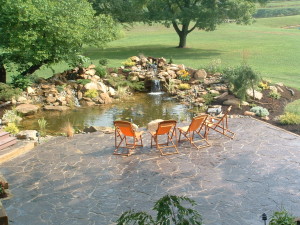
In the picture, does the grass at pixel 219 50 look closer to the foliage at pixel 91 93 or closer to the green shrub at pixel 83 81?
the green shrub at pixel 83 81

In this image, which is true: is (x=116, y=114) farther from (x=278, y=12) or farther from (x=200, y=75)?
(x=278, y=12)

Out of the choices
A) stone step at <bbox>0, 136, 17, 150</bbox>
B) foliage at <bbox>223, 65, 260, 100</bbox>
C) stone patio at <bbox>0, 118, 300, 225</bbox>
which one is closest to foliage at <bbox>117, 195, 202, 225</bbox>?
stone patio at <bbox>0, 118, 300, 225</bbox>

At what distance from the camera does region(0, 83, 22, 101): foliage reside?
54.1 ft

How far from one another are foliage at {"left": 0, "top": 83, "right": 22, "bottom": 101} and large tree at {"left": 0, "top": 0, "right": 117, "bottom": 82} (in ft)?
4.75

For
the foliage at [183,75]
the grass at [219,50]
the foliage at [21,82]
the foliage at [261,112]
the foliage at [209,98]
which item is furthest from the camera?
the grass at [219,50]

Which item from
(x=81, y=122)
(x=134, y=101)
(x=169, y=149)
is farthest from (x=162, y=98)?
(x=169, y=149)

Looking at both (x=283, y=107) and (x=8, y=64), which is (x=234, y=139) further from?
(x=8, y=64)

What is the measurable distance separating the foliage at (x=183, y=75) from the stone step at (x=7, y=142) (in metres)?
10.9

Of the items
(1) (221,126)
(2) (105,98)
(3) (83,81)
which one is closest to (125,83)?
(3) (83,81)

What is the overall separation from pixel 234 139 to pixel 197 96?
7.11 metres

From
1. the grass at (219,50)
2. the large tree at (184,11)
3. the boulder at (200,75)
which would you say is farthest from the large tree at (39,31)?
the large tree at (184,11)

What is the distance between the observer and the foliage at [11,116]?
47.7 ft

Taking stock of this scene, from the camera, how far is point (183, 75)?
20672 millimetres

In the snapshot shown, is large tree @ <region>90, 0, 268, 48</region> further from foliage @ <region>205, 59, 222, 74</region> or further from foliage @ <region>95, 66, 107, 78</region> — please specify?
foliage @ <region>95, 66, 107, 78</region>
